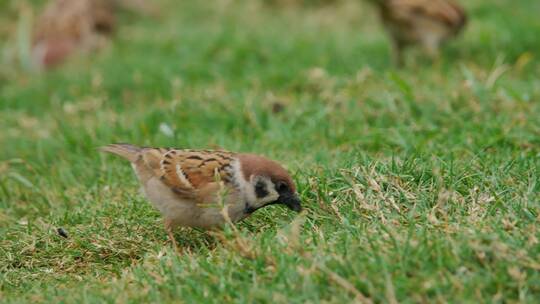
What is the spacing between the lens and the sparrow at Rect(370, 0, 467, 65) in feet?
30.2

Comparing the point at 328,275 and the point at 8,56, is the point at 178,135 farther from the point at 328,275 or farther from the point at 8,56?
the point at 8,56

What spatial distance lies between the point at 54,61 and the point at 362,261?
292 inches

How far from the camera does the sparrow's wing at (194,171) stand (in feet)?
15.7

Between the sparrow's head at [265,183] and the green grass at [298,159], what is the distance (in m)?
0.16

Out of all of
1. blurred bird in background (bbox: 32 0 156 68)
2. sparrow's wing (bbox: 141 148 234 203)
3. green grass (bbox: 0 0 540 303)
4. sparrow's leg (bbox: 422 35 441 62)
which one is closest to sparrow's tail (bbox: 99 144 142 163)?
sparrow's wing (bbox: 141 148 234 203)

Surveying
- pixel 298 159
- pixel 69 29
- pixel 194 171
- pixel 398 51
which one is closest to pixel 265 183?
pixel 194 171

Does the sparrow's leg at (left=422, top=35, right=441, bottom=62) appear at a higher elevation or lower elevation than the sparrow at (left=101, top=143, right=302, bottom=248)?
lower

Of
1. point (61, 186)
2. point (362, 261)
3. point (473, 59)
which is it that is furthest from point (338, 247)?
point (473, 59)

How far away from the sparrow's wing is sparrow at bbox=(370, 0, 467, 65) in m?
4.61

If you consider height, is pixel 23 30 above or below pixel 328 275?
below

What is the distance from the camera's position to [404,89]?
23.3ft

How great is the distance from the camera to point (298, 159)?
624cm

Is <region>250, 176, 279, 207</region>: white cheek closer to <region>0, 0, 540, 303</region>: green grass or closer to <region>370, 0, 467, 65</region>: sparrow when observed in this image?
<region>0, 0, 540, 303</region>: green grass

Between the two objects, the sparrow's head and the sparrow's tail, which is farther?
the sparrow's tail
